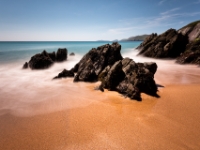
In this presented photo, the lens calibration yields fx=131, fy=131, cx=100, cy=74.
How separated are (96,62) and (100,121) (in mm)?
9869

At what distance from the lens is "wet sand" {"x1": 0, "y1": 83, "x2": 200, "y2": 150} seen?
523cm

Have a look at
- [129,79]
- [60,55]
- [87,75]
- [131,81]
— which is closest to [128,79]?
[129,79]

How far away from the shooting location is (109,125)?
20.7 ft

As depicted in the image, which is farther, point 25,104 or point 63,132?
point 25,104

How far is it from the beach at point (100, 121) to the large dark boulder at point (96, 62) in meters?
3.67

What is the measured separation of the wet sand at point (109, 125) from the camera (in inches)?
206

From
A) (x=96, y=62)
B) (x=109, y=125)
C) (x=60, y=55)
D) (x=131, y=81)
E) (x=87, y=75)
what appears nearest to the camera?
(x=109, y=125)

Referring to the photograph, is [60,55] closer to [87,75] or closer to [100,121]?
[87,75]

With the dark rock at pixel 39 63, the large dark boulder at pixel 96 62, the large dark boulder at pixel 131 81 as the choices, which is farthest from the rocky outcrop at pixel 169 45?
the dark rock at pixel 39 63

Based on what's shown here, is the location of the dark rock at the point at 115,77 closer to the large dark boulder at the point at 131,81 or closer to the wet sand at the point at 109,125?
the large dark boulder at the point at 131,81

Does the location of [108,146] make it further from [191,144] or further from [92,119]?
[191,144]

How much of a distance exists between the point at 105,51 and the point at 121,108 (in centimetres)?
974

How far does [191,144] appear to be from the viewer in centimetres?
502

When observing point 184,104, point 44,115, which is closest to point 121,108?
point 184,104
